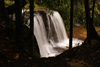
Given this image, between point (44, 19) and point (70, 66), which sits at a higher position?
point (44, 19)

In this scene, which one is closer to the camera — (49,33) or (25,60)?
(25,60)

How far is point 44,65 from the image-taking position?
12.5 ft

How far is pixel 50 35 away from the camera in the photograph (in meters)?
12.7

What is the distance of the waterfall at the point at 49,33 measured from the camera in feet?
33.2

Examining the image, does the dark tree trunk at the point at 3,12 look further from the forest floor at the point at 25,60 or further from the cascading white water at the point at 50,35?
the cascading white water at the point at 50,35

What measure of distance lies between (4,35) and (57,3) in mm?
3264

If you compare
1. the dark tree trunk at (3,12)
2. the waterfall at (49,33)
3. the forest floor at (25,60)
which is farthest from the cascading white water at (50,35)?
the forest floor at (25,60)

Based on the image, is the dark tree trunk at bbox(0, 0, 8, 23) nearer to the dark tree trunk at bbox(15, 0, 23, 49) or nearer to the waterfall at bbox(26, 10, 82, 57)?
the dark tree trunk at bbox(15, 0, 23, 49)

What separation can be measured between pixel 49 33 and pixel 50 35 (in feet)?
1.00

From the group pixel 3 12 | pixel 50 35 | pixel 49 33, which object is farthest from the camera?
pixel 50 35

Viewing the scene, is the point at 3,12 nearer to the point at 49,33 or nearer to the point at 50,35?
the point at 49,33

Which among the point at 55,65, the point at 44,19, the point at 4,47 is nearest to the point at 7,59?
the point at 4,47

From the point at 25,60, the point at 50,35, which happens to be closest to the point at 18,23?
the point at 25,60

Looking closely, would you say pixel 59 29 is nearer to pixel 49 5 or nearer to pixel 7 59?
pixel 49 5
